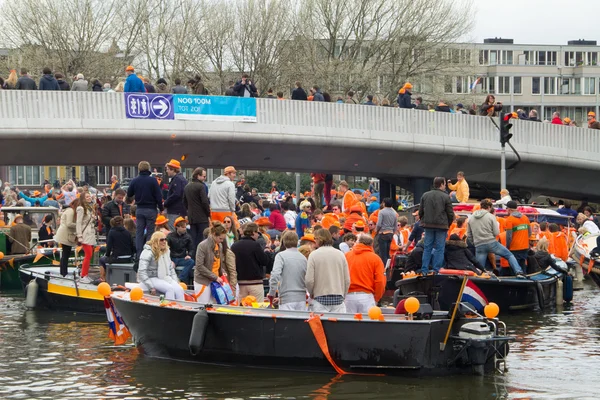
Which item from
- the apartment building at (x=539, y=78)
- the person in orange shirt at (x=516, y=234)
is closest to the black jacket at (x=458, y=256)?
the person in orange shirt at (x=516, y=234)

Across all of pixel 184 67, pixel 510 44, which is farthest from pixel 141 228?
pixel 510 44

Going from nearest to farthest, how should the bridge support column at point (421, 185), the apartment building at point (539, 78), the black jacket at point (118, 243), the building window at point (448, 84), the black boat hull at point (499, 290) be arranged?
the black boat hull at point (499, 290) → the black jacket at point (118, 243) → the bridge support column at point (421, 185) → the building window at point (448, 84) → the apartment building at point (539, 78)

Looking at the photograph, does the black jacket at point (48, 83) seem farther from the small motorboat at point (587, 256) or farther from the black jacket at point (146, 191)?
the small motorboat at point (587, 256)

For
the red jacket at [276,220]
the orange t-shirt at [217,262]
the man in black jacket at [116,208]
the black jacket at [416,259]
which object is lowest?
the black jacket at [416,259]

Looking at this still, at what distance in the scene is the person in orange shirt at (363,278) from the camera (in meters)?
15.9

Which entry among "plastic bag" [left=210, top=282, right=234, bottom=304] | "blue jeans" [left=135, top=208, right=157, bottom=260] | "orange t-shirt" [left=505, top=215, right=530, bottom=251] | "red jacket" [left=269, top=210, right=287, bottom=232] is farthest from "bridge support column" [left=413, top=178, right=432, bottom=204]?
"plastic bag" [left=210, top=282, right=234, bottom=304]

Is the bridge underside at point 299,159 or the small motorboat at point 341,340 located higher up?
the bridge underside at point 299,159

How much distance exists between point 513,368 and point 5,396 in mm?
6391

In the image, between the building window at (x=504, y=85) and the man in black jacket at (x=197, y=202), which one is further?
the building window at (x=504, y=85)

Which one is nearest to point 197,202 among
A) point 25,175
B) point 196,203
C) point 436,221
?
point 196,203

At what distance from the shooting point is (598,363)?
16.1 metres

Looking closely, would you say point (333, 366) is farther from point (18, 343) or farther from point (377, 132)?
point (377, 132)

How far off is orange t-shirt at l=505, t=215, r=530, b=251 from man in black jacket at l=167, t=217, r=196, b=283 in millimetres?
6338

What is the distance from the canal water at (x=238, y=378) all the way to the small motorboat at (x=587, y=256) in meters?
5.16
